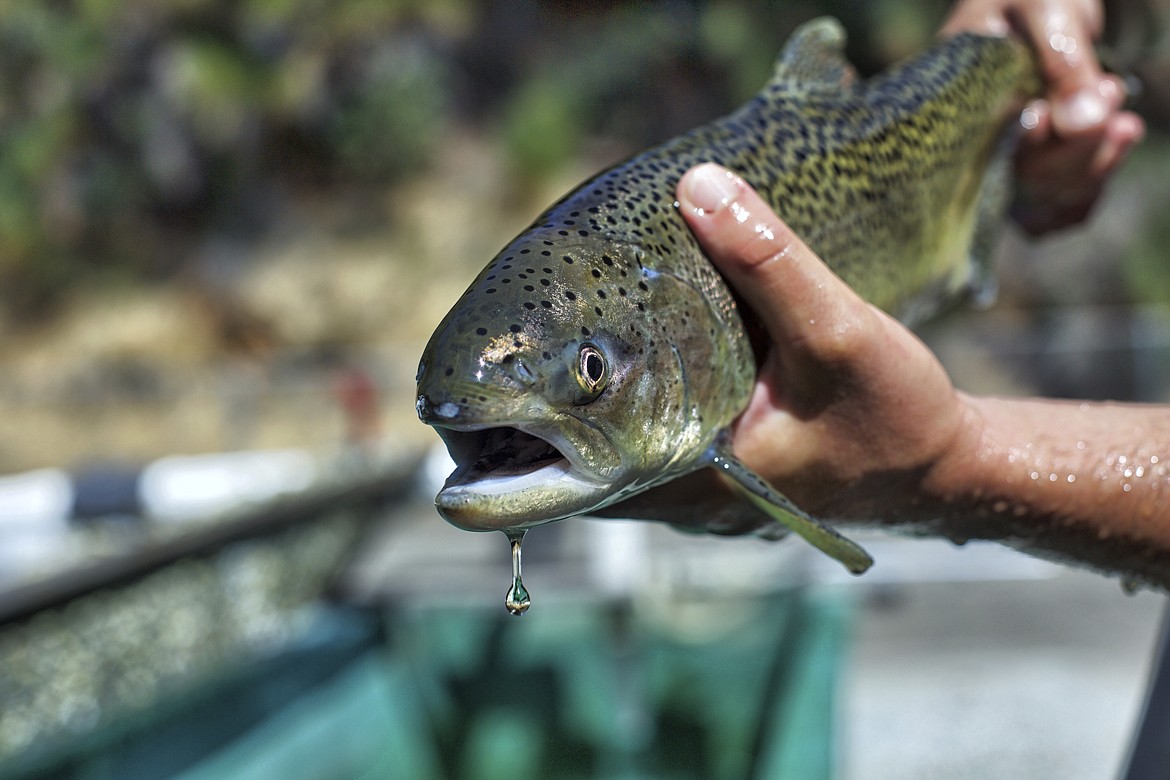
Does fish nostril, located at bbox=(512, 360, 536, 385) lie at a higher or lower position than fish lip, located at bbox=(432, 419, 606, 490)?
higher

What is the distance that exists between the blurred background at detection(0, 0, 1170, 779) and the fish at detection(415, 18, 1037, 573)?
5.88 feet

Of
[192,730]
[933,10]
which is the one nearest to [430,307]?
[933,10]

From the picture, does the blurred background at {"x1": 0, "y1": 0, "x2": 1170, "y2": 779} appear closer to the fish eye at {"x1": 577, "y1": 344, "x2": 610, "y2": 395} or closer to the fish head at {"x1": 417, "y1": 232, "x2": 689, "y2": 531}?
the fish head at {"x1": 417, "y1": 232, "x2": 689, "y2": 531}

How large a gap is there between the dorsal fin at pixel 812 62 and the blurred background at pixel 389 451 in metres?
1.84

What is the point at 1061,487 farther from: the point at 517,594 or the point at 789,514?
the point at 517,594

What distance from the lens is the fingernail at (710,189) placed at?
6.37 feet

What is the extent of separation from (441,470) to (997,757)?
19.1 feet

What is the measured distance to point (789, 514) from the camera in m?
1.88

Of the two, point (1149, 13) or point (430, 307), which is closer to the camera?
point (1149, 13)

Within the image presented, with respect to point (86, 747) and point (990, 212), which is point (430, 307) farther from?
point (990, 212)

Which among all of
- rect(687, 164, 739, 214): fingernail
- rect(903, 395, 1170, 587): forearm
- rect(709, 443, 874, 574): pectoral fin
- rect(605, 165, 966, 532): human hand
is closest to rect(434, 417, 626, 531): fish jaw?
rect(709, 443, 874, 574): pectoral fin

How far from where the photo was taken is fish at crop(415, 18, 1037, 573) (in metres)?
1.57

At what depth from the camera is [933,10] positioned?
70.8 ft

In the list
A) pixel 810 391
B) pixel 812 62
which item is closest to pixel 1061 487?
pixel 810 391
